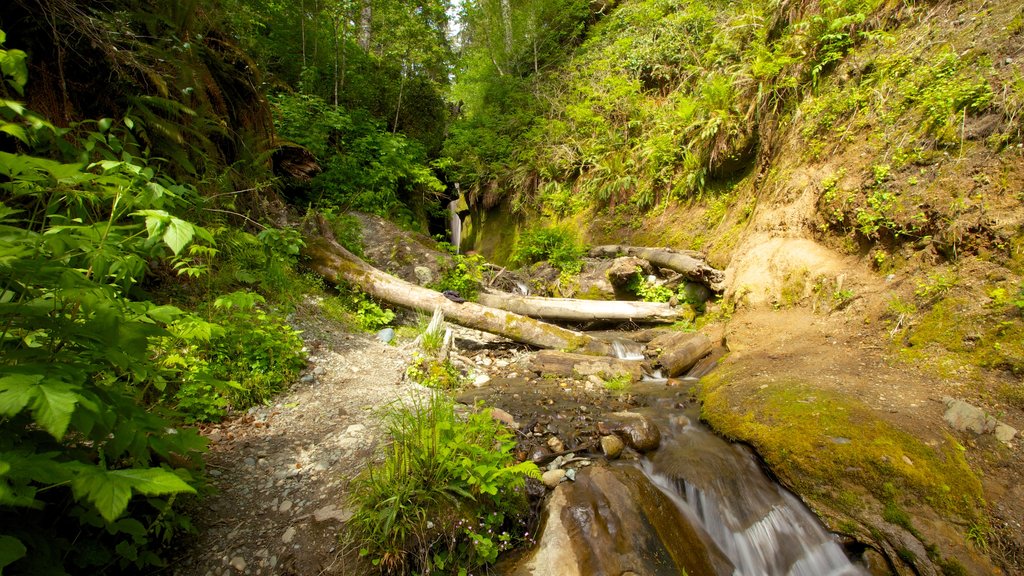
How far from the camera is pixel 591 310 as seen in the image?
709 cm

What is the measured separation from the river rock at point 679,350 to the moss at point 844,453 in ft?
5.12

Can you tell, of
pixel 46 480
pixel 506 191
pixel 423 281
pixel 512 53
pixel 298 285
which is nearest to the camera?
pixel 46 480

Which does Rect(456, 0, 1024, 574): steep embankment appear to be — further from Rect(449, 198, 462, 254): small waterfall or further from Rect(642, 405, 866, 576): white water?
Rect(449, 198, 462, 254): small waterfall

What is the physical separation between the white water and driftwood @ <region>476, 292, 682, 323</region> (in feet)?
11.6

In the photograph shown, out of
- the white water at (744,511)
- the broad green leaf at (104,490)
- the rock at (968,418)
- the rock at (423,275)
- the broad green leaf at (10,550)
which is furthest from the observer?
the rock at (423,275)

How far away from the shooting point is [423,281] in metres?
7.71

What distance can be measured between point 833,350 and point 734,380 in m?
1.08

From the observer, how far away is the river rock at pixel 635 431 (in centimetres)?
354

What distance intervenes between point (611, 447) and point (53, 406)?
3367 mm

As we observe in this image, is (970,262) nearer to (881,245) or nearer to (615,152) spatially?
(881,245)

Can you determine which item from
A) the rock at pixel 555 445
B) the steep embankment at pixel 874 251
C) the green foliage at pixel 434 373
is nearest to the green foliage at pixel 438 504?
the rock at pixel 555 445

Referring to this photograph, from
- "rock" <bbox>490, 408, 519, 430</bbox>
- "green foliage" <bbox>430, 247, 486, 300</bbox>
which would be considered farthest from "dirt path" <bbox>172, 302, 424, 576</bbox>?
"green foliage" <bbox>430, 247, 486, 300</bbox>

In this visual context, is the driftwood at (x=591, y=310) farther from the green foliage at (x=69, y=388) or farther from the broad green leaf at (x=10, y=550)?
the broad green leaf at (x=10, y=550)

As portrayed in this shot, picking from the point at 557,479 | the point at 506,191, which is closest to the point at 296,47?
the point at 506,191
